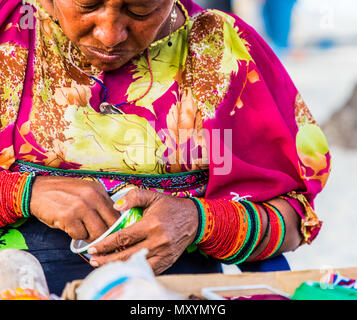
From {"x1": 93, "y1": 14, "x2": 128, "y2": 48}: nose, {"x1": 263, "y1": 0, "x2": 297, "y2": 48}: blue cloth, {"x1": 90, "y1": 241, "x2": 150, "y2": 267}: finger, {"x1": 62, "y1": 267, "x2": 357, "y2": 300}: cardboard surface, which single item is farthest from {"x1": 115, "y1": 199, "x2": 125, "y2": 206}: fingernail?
{"x1": 263, "y1": 0, "x2": 297, "y2": 48}: blue cloth

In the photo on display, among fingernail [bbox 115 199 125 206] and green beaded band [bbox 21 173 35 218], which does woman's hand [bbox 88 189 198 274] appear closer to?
fingernail [bbox 115 199 125 206]

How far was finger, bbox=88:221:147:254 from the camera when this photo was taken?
136 centimetres

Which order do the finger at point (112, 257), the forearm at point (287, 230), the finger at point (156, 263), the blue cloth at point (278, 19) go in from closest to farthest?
1. the finger at point (112, 257)
2. the finger at point (156, 263)
3. the forearm at point (287, 230)
4. the blue cloth at point (278, 19)

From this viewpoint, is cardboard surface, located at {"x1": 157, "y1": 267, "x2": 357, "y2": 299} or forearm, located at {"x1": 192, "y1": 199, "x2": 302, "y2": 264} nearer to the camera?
cardboard surface, located at {"x1": 157, "y1": 267, "x2": 357, "y2": 299}

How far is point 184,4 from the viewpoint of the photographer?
187 cm

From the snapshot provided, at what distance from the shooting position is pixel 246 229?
161cm

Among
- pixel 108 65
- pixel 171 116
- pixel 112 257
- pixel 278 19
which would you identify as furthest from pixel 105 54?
pixel 278 19

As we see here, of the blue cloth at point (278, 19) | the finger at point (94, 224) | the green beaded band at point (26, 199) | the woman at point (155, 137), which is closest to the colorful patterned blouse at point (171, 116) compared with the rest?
the woman at point (155, 137)

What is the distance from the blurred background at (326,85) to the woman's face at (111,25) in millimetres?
745

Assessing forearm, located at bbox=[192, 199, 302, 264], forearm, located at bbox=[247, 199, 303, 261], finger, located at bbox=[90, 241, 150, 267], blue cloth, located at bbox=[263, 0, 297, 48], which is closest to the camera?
finger, located at bbox=[90, 241, 150, 267]

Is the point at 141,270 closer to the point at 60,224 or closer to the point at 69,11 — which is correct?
the point at 60,224

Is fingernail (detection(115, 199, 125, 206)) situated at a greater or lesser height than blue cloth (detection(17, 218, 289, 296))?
greater

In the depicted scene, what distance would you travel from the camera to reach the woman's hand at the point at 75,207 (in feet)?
4.75

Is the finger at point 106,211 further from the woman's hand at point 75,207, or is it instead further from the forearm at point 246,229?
the forearm at point 246,229
